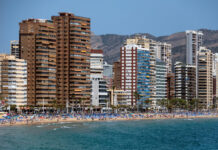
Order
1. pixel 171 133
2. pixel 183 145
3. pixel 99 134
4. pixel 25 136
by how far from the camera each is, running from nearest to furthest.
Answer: pixel 183 145 → pixel 25 136 → pixel 99 134 → pixel 171 133

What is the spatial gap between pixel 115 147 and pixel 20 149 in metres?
24.9

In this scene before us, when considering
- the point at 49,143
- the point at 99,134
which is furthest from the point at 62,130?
the point at 49,143

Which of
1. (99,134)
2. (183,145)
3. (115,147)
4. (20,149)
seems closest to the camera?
(20,149)

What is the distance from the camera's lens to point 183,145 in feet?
417

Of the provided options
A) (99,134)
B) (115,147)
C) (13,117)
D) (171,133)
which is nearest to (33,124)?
(13,117)

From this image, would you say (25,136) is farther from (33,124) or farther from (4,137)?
(33,124)

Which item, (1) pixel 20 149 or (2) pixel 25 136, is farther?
(2) pixel 25 136

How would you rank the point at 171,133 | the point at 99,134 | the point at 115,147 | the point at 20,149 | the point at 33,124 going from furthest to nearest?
the point at 33,124
the point at 171,133
the point at 99,134
the point at 115,147
the point at 20,149

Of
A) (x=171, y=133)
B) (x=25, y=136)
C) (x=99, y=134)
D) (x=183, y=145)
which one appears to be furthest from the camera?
(x=171, y=133)

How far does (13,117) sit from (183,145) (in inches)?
3335

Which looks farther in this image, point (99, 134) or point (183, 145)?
point (99, 134)

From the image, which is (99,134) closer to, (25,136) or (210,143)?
(25,136)

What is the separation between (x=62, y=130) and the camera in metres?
159

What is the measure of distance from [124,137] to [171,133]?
23948 mm
